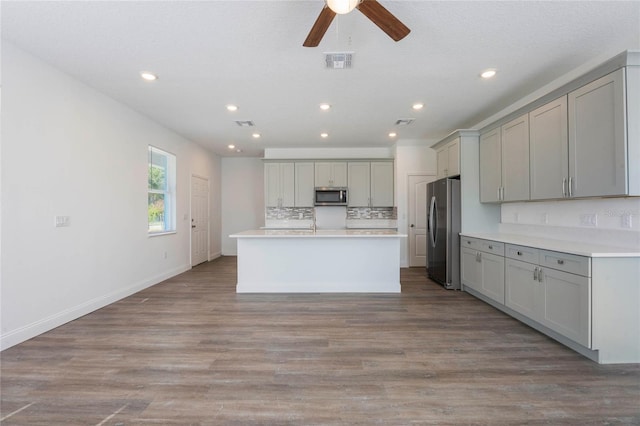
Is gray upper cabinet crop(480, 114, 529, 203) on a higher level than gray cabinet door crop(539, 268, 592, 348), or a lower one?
higher

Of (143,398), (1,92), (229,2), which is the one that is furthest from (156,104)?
(143,398)

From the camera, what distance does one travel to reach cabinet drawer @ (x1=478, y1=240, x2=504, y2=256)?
3447 millimetres

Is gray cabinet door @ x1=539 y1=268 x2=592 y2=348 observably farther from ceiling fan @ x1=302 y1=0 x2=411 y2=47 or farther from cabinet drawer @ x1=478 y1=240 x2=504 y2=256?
ceiling fan @ x1=302 y1=0 x2=411 y2=47

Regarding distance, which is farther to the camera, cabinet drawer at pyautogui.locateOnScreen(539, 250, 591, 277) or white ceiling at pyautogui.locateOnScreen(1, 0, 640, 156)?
cabinet drawer at pyautogui.locateOnScreen(539, 250, 591, 277)

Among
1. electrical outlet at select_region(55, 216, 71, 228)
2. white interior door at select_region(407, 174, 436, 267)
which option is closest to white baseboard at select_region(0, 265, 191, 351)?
electrical outlet at select_region(55, 216, 71, 228)

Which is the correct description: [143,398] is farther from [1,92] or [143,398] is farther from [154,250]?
[154,250]

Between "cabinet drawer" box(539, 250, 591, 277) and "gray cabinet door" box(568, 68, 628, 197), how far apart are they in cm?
61

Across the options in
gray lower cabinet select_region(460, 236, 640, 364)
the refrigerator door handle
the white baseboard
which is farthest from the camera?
the refrigerator door handle

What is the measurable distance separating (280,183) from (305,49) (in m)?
4.23

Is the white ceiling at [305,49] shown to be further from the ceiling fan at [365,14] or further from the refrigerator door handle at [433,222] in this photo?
the refrigerator door handle at [433,222]

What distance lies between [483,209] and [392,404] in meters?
3.54

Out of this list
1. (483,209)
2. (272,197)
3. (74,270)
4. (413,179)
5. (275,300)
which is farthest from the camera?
(272,197)

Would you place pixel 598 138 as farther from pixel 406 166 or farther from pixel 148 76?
pixel 148 76

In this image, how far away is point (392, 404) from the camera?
184cm
